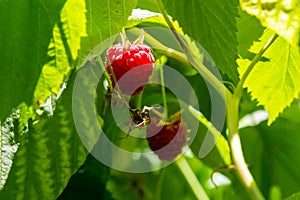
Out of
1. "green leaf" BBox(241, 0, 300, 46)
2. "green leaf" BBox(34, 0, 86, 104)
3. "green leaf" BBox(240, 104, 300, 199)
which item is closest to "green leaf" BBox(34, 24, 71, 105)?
"green leaf" BBox(34, 0, 86, 104)

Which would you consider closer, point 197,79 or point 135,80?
point 135,80

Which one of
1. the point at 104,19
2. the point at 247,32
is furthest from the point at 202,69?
the point at 104,19

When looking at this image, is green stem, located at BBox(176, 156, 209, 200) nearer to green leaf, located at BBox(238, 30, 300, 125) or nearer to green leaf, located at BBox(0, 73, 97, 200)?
green leaf, located at BBox(238, 30, 300, 125)

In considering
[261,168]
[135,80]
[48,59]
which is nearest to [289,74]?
[135,80]

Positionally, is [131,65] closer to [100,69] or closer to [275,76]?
[100,69]

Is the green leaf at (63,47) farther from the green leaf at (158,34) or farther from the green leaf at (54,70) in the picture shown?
the green leaf at (158,34)

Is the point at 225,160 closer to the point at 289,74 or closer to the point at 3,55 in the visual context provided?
the point at 289,74
